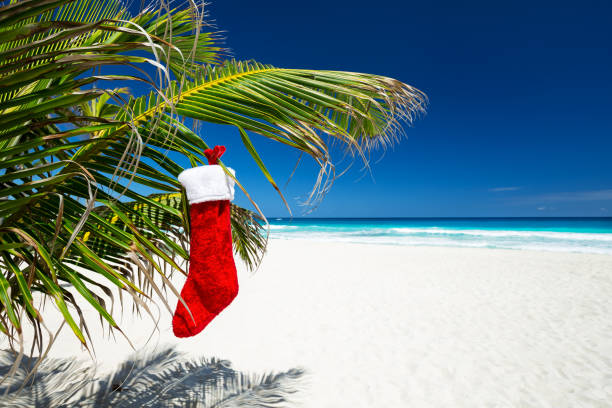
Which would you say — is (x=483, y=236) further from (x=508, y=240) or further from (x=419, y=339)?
(x=419, y=339)

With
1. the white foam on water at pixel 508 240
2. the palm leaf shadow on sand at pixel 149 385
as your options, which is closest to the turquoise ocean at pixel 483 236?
the white foam on water at pixel 508 240

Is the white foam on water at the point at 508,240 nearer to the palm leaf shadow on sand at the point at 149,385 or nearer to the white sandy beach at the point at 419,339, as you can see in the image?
the white sandy beach at the point at 419,339

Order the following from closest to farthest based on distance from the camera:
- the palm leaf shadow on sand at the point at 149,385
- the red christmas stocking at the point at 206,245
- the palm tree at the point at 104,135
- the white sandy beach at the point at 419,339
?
the palm tree at the point at 104,135, the red christmas stocking at the point at 206,245, the palm leaf shadow on sand at the point at 149,385, the white sandy beach at the point at 419,339

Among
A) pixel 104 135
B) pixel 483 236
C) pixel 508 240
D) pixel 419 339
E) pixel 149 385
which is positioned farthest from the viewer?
pixel 483 236

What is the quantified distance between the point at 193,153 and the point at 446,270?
8.56m

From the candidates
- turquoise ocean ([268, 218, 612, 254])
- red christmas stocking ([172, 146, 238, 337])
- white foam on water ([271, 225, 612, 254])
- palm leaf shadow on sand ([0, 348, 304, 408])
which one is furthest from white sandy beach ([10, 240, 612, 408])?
turquoise ocean ([268, 218, 612, 254])

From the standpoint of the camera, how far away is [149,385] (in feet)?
8.70

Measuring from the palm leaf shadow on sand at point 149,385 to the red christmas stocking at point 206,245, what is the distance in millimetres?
1519

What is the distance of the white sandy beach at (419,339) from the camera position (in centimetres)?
285

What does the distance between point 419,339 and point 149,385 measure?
303 cm

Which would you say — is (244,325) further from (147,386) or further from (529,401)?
(529,401)

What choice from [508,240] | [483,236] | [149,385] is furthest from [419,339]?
[483,236]

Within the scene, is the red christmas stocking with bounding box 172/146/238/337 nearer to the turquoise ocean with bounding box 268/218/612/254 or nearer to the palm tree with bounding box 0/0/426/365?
the palm tree with bounding box 0/0/426/365

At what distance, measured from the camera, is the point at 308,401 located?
2648 mm
